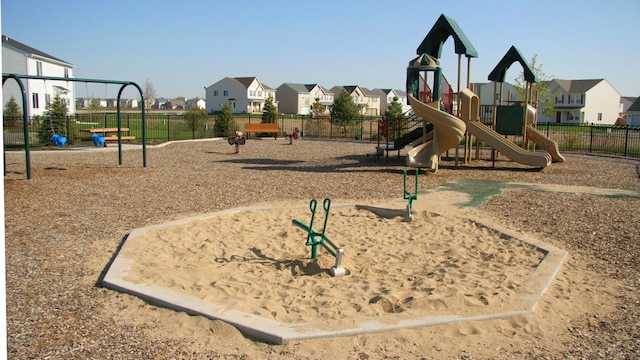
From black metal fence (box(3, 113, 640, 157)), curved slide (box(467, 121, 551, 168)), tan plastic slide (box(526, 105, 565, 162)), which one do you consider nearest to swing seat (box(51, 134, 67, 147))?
black metal fence (box(3, 113, 640, 157))

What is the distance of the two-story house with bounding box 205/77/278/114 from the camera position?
3531 inches

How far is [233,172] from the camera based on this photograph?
1549 cm

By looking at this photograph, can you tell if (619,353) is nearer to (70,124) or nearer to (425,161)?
(425,161)

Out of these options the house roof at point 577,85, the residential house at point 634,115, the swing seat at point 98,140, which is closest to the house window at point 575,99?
the house roof at point 577,85

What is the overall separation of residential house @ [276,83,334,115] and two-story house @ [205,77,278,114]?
9.18 ft

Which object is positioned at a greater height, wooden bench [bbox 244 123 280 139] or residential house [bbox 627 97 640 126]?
residential house [bbox 627 97 640 126]

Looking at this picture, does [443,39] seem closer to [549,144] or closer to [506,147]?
[506,147]

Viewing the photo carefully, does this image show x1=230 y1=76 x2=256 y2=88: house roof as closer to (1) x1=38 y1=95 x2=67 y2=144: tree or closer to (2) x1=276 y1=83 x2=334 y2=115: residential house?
(2) x1=276 y1=83 x2=334 y2=115: residential house

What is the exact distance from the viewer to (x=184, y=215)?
31.0 ft

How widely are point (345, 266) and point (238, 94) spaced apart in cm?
8659

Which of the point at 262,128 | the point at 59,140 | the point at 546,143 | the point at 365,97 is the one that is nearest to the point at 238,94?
the point at 365,97

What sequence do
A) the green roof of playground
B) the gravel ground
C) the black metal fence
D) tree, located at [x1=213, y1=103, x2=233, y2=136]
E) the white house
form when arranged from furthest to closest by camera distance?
the white house → tree, located at [x1=213, y1=103, x2=233, y2=136] → the black metal fence → the green roof of playground → the gravel ground

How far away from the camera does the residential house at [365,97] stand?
3905 inches

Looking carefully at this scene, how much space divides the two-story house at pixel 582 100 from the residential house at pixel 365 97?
1309 inches
